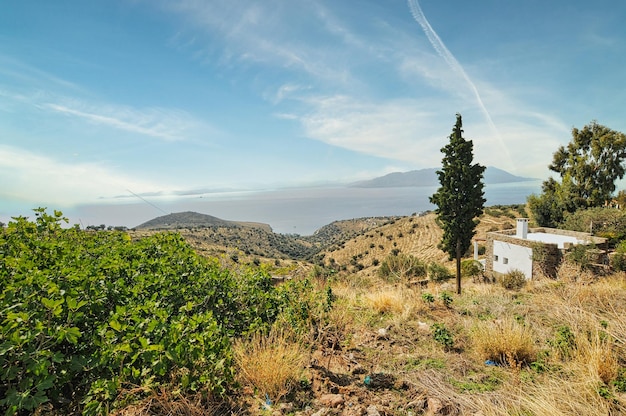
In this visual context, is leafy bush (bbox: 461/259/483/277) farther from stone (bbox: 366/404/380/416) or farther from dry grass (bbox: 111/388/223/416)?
dry grass (bbox: 111/388/223/416)

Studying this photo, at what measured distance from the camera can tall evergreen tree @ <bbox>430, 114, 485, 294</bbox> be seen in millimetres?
16328

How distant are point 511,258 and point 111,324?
24.3m

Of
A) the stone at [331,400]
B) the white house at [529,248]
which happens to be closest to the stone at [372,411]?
the stone at [331,400]

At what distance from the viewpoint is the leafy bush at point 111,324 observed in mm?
2389

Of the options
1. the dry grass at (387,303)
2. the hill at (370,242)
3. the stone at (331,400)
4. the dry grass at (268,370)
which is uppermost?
the dry grass at (268,370)

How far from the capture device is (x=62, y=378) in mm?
2602

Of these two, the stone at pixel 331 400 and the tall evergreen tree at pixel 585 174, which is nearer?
the stone at pixel 331 400

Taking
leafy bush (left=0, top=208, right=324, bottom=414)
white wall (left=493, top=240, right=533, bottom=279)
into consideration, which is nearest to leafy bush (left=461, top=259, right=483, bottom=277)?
white wall (left=493, top=240, right=533, bottom=279)

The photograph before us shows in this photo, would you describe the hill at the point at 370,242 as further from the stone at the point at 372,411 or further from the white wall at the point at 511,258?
the stone at the point at 372,411

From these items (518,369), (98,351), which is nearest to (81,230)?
(98,351)

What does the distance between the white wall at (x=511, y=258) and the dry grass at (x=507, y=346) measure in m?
18.1

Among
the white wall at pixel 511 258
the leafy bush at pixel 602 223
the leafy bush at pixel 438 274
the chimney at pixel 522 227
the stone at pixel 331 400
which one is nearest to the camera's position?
the stone at pixel 331 400

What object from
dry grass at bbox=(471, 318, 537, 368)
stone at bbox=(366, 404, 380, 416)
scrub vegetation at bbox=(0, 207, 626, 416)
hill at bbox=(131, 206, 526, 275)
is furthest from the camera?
hill at bbox=(131, 206, 526, 275)

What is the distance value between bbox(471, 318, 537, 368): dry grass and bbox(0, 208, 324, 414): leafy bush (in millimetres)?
2548
